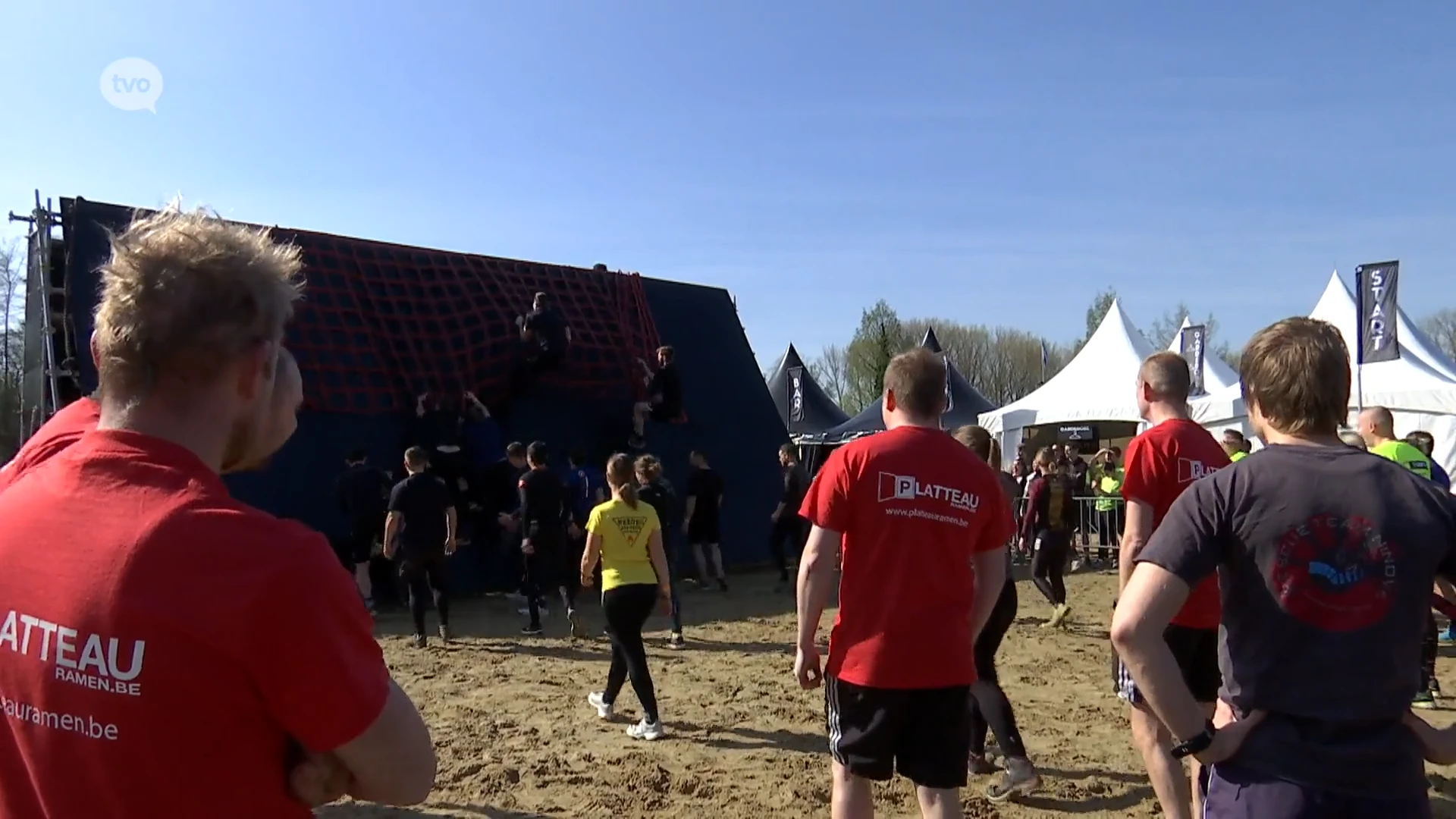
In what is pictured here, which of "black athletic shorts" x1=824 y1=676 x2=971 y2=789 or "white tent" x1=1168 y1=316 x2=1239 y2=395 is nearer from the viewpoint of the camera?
"black athletic shorts" x1=824 y1=676 x2=971 y2=789

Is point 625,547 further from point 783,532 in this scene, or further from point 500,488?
point 783,532

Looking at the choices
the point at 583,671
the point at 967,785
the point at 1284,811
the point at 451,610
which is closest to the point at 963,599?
the point at 1284,811

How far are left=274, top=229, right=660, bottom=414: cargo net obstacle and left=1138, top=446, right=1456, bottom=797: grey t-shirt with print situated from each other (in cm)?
1041

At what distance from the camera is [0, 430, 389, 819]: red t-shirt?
1302mm

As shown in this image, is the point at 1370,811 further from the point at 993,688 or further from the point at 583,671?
the point at 583,671

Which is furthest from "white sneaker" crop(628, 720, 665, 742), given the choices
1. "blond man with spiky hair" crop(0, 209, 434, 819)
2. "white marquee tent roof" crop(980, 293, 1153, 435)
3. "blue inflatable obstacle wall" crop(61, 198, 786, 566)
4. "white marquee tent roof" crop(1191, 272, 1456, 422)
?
"white marquee tent roof" crop(980, 293, 1153, 435)

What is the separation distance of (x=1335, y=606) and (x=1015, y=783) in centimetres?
336

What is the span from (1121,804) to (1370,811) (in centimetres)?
326

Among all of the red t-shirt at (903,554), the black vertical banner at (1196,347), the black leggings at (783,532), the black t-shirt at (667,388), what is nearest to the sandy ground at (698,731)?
the red t-shirt at (903,554)

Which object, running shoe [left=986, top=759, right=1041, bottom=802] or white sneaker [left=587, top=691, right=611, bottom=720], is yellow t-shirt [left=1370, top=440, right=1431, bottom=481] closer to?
running shoe [left=986, top=759, right=1041, bottom=802]

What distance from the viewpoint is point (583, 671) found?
8.40 metres

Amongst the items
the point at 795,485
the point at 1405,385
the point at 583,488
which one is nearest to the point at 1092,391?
the point at 1405,385

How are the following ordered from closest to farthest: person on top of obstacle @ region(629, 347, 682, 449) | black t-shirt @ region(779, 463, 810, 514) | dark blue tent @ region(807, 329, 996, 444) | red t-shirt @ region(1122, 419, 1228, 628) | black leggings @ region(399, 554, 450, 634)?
red t-shirt @ region(1122, 419, 1228, 628) → black leggings @ region(399, 554, 450, 634) → black t-shirt @ region(779, 463, 810, 514) → person on top of obstacle @ region(629, 347, 682, 449) → dark blue tent @ region(807, 329, 996, 444)

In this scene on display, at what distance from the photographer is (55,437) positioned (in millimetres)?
1744
